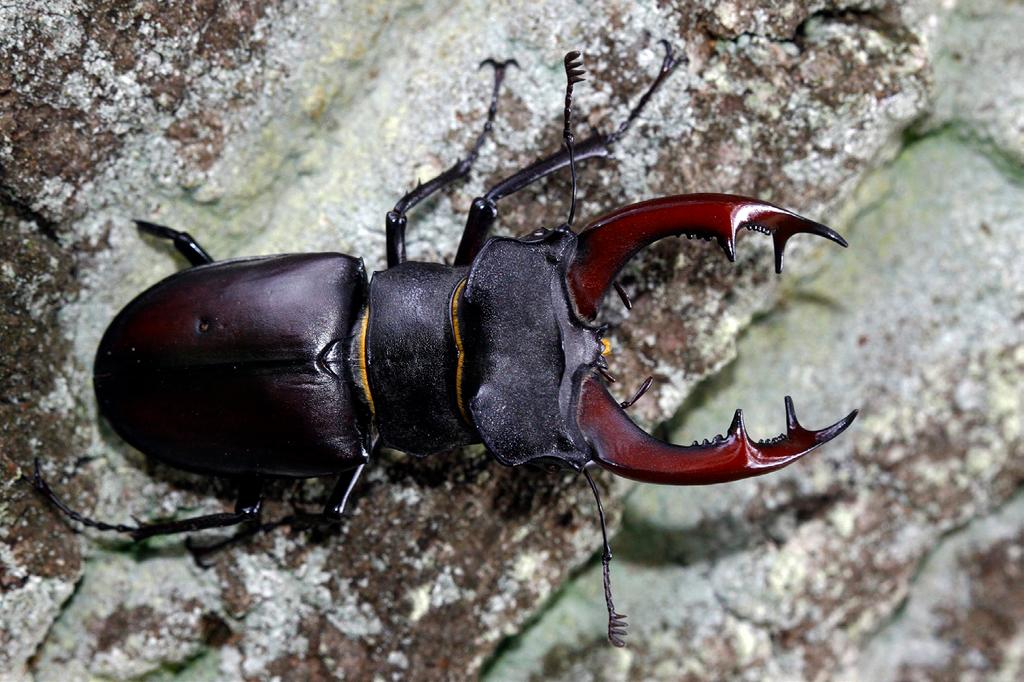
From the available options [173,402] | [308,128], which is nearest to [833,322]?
[308,128]

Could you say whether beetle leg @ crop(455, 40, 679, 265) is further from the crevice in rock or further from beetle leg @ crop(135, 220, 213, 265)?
the crevice in rock

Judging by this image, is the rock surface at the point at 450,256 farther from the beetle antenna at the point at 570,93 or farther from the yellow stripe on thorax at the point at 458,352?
the yellow stripe on thorax at the point at 458,352

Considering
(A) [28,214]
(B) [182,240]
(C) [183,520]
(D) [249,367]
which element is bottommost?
(C) [183,520]

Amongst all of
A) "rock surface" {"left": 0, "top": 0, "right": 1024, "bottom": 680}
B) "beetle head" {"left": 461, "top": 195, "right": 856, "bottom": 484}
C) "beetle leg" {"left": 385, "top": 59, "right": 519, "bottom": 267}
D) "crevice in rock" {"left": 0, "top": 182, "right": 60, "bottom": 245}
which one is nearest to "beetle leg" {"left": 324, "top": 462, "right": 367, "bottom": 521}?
"rock surface" {"left": 0, "top": 0, "right": 1024, "bottom": 680}

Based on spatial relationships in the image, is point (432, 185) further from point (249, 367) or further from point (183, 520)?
point (183, 520)

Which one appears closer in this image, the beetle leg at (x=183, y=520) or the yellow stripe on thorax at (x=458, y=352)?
the yellow stripe on thorax at (x=458, y=352)

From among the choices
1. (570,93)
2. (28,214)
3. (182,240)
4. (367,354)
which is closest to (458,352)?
(367,354)

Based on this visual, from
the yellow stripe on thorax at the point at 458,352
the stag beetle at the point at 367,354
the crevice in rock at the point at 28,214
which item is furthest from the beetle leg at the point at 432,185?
the crevice in rock at the point at 28,214
